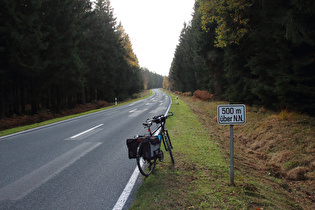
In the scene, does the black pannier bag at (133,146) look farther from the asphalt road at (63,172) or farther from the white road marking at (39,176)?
the white road marking at (39,176)

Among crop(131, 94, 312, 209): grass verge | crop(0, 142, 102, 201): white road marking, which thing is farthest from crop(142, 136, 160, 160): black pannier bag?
crop(0, 142, 102, 201): white road marking

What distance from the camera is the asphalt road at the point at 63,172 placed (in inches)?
122

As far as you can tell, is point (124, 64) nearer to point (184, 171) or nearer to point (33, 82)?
point (33, 82)

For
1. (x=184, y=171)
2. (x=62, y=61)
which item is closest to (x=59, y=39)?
(x=62, y=61)

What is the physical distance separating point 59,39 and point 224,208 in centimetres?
2096

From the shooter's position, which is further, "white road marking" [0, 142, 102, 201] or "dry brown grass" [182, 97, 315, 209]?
"dry brown grass" [182, 97, 315, 209]

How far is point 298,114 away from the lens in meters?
7.72

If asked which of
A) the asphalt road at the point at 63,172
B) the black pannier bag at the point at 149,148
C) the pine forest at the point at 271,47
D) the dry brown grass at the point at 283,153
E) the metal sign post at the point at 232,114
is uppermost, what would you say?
the pine forest at the point at 271,47

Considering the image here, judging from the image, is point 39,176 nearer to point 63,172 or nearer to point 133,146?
point 63,172

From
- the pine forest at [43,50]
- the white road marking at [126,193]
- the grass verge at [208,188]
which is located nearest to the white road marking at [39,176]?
the white road marking at [126,193]

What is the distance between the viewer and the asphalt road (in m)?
3.11

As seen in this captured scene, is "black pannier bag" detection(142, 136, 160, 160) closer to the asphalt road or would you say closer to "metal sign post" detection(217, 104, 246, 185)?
the asphalt road

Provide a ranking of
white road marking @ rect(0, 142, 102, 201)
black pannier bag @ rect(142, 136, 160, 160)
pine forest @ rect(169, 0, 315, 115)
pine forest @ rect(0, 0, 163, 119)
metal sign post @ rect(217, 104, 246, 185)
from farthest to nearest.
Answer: pine forest @ rect(0, 0, 163, 119) → pine forest @ rect(169, 0, 315, 115) → black pannier bag @ rect(142, 136, 160, 160) → metal sign post @ rect(217, 104, 246, 185) → white road marking @ rect(0, 142, 102, 201)

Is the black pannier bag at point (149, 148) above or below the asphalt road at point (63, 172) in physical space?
above
